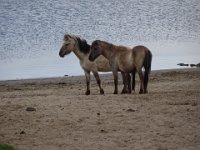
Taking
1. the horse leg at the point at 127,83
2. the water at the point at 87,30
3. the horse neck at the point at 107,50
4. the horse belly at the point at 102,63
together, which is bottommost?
the water at the point at 87,30

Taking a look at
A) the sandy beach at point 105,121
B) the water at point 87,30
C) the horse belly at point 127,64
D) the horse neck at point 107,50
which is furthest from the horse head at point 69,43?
the water at point 87,30

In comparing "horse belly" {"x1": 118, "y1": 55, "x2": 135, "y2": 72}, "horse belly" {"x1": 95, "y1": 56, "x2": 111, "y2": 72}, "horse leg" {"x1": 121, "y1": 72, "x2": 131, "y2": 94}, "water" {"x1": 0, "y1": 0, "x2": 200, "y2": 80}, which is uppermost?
"horse belly" {"x1": 118, "y1": 55, "x2": 135, "y2": 72}

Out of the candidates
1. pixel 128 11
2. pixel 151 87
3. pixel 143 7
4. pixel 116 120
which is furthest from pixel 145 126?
pixel 143 7

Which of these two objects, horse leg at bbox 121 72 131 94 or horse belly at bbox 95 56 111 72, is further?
horse belly at bbox 95 56 111 72

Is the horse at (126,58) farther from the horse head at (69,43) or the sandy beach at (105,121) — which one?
the sandy beach at (105,121)

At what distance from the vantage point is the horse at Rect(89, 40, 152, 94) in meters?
16.6

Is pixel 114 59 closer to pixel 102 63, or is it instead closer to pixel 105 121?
pixel 102 63

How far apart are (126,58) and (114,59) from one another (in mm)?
526

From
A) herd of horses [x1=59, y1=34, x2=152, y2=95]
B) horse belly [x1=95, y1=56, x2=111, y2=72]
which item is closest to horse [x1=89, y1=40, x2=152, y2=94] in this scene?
herd of horses [x1=59, y1=34, x2=152, y2=95]

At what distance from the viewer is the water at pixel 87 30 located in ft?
96.2

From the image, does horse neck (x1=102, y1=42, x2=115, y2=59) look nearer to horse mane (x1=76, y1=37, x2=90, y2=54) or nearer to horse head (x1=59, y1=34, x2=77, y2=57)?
horse mane (x1=76, y1=37, x2=90, y2=54)

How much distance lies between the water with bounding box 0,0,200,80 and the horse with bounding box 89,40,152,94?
8.59 meters

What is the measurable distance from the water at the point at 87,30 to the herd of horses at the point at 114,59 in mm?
7980

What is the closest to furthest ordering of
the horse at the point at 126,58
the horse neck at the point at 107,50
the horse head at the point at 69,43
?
1. the horse at the point at 126,58
2. the horse neck at the point at 107,50
3. the horse head at the point at 69,43
